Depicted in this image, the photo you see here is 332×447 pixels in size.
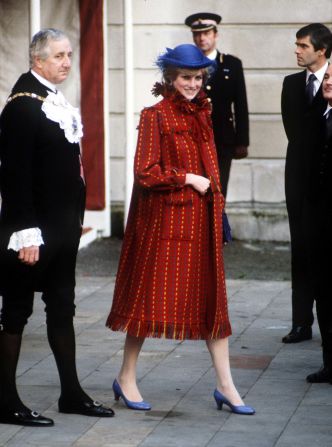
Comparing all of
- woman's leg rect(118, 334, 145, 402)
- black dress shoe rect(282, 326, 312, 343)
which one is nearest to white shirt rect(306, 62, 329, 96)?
black dress shoe rect(282, 326, 312, 343)

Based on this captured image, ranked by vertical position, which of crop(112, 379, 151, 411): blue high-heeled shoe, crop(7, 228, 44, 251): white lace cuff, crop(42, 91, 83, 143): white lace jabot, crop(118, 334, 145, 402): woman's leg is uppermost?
crop(42, 91, 83, 143): white lace jabot

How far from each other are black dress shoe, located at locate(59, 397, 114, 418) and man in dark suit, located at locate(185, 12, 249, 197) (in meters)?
4.60

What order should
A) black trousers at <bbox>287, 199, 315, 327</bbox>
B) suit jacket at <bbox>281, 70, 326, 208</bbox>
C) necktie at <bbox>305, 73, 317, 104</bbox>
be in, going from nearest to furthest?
suit jacket at <bbox>281, 70, 326, 208</bbox> → necktie at <bbox>305, 73, 317, 104</bbox> → black trousers at <bbox>287, 199, 315, 327</bbox>

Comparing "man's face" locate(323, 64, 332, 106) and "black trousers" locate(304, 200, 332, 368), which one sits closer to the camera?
"man's face" locate(323, 64, 332, 106)

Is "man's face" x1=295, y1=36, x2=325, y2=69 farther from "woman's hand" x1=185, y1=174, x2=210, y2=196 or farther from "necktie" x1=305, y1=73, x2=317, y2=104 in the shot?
"woman's hand" x1=185, y1=174, x2=210, y2=196

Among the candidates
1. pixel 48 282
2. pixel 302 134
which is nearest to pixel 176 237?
pixel 48 282

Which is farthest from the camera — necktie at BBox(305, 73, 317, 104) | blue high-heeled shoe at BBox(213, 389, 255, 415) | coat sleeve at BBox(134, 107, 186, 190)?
necktie at BBox(305, 73, 317, 104)

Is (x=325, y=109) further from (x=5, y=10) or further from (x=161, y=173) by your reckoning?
(x=5, y=10)

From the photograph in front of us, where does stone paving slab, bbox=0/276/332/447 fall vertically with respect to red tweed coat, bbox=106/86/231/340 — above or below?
below

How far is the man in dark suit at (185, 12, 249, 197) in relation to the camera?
11.1m

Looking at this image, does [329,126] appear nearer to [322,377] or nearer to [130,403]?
[322,377]

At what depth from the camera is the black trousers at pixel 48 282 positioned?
21.0 feet

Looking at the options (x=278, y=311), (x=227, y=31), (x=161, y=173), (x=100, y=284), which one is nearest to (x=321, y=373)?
(x=161, y=173)

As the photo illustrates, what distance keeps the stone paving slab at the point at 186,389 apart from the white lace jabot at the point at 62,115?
135cm
